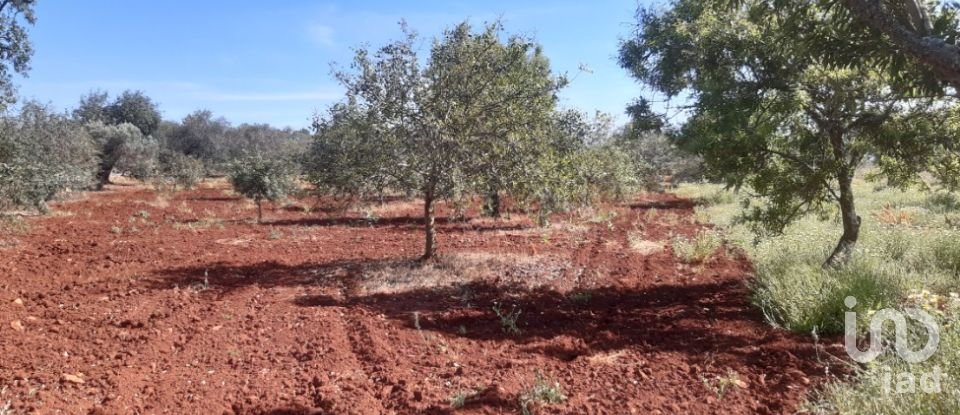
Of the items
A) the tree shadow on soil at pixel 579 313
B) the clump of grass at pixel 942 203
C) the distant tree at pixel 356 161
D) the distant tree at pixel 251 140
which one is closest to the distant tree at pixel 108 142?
the distant tree at pixel 251 140

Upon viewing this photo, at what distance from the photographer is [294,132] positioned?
235 ft

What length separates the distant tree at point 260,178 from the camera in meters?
19.2

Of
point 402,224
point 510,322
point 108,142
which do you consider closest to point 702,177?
point 510,322

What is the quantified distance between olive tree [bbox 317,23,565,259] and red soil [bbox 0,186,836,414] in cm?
216

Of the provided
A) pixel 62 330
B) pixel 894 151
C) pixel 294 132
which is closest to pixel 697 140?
pixel 894 151

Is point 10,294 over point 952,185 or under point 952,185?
under

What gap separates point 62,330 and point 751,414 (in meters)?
7.11

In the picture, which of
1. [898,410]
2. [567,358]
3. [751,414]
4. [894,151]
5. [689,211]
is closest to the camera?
[898,410]

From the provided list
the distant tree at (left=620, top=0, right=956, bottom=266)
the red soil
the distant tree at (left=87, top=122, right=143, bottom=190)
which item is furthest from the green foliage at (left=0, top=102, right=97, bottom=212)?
the distant tree at (left=620, top=0, right=956, bottom=266)

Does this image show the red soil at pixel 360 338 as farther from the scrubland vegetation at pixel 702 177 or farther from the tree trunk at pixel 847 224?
the tree trunk at pixel 847 224

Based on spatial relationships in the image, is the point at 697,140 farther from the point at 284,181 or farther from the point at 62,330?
the point at 284,181

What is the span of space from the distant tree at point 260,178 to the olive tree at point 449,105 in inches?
443

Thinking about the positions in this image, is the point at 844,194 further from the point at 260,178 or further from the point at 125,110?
the point at 125,110

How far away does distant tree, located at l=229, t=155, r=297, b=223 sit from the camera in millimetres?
19250
